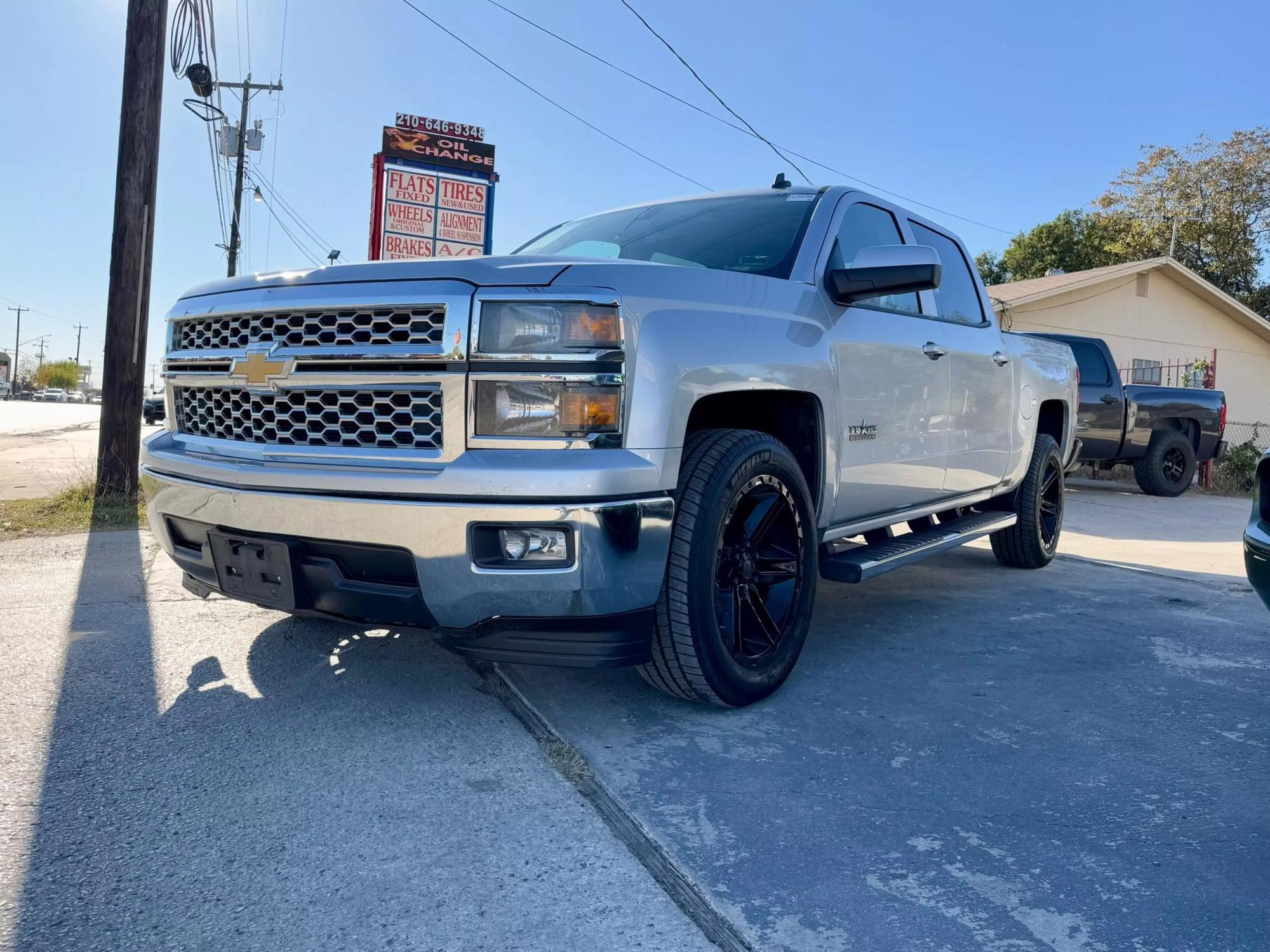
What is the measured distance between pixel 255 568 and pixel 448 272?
40.6 inches

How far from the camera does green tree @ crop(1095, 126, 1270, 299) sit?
3459 cm

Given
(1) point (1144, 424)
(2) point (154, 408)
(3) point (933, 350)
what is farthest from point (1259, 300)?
(2) point (154, 408)

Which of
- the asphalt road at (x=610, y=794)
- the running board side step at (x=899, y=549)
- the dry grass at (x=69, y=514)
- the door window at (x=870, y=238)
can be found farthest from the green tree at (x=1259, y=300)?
the dry grass at (x=69, y=514)

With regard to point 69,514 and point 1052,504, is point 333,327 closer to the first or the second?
point 1052,504

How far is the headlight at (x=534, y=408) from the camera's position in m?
2.55

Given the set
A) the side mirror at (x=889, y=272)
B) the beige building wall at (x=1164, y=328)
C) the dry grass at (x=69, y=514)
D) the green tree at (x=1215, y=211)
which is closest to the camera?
the side mirror at (x=889, y=272)

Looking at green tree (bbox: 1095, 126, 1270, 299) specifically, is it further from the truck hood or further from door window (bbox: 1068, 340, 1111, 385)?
the truck hood

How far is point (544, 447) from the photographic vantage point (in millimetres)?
2555

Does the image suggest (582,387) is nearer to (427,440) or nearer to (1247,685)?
(427,440)

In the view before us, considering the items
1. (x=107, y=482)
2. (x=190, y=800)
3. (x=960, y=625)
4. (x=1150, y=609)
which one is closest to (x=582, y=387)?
(x=190, y=800)

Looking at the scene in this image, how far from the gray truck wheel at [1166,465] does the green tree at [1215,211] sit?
26.7m

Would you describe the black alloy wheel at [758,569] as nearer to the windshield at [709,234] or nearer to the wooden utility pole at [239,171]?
the windshield at [709,234]

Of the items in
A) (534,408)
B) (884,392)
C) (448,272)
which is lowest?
(534,408)

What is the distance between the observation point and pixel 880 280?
348 cm
